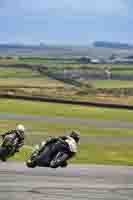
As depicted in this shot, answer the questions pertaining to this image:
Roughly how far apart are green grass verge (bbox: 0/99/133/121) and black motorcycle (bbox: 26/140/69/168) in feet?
79.0

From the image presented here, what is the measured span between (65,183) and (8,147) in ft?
18.3

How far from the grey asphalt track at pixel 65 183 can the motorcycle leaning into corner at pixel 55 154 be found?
0.29m

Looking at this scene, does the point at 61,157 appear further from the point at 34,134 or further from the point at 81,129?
the point at 81,129

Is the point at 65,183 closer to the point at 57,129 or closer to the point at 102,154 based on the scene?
the point at 102,154

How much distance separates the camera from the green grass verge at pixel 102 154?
2750 cm

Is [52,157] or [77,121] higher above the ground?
[52,157]

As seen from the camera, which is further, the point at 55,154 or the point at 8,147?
the point at 8,147

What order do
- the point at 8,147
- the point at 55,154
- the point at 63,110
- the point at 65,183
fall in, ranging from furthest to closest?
the point at 63,110, the point at 8,147, the point at 55,154, the point at 65,183

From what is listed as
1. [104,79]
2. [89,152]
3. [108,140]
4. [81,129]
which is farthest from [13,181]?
[104,79]

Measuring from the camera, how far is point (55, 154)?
23953 millimetres

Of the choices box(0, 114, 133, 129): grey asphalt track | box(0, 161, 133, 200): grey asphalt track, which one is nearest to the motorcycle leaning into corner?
box(0, 161, 133, 200): grey asphalt track

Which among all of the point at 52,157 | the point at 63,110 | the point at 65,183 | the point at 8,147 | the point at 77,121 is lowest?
the point at 63,110

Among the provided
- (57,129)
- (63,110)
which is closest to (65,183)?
(57,129)

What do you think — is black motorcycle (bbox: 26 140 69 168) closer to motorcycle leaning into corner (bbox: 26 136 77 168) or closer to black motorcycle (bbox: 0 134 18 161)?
motorcycle leaning into corner (bbox: 26 136 77 168)
